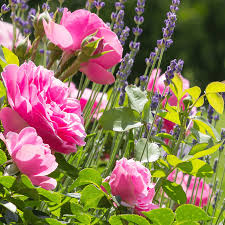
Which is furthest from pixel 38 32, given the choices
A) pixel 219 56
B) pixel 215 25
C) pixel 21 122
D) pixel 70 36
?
pixel 215 25

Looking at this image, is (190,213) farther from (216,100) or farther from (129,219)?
(216,100)

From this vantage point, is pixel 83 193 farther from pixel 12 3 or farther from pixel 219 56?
pixel 219 56

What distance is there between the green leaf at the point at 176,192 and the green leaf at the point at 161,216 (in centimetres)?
13

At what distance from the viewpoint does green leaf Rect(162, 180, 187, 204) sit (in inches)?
24.6

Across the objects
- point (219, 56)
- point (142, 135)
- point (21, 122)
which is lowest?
point (219, 56)

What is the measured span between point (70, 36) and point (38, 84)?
10cm

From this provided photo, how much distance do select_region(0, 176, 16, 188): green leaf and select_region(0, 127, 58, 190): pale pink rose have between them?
0.07 feet

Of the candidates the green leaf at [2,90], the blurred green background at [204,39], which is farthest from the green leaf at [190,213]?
the blurred green background at [204,39]

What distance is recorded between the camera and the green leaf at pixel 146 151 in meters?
0.62

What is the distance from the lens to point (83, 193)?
1.69 feet

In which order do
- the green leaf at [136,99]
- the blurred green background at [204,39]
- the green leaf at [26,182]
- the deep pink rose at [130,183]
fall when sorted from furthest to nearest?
the blurred green background at [204,39]
the green leaf at [136,99]
the deep pink rose at [130,183]
the green leaf at [26,182]

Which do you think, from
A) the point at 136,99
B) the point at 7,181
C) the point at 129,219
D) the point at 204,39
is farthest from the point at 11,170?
the point at 204,39

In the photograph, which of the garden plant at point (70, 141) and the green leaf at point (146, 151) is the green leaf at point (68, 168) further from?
the green leaf at point (146, 151)

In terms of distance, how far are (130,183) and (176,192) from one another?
4.4 inches
